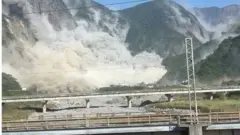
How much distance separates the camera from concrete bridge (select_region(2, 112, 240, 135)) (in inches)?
1232

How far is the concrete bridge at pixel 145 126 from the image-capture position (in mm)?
31281

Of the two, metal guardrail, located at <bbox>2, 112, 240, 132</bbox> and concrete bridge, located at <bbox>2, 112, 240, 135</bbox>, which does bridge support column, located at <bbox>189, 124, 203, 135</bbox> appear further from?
metal guardrail, located at <bbox>2, 112, 240, 132</bbox>

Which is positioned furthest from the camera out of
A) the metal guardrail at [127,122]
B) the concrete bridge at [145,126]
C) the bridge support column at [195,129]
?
the metal guardrail at [127,122]

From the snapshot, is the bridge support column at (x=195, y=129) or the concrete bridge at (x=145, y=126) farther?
the concrete bridge at (x=145, y=126)

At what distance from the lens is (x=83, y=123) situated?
3425cm

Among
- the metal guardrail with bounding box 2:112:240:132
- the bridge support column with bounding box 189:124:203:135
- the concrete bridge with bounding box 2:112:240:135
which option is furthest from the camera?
the metal guardrail with bounding box 2:112:240:132

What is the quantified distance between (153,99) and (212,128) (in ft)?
439

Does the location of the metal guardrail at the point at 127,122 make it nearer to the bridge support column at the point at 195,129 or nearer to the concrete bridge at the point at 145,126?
the concrete bridge at the point at 145,126

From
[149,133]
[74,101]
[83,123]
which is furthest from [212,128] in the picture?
[74,101]

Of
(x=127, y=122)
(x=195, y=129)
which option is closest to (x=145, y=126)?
(x=127, y=122)

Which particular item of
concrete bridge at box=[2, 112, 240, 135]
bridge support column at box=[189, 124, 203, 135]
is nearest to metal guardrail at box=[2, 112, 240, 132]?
concrete bridge at box=[2, 112, 240, 135]

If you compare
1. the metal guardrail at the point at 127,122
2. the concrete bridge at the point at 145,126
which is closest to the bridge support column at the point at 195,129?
the concrete bridge at the point at 145,126

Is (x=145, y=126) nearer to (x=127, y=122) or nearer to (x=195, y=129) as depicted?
(x=127, y=122)

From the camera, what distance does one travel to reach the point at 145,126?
32031 millimetres
